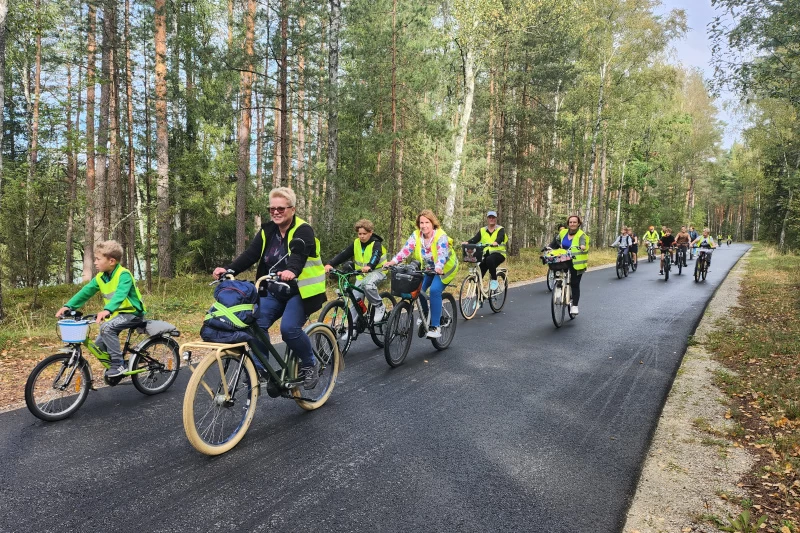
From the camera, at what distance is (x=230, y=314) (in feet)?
11.8

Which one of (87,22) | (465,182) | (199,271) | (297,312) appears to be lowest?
(199,271)

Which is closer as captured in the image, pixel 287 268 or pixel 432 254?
pixel 287 268

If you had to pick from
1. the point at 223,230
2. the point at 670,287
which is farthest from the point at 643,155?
the point at 223,230

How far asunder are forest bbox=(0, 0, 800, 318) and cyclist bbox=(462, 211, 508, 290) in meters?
4.79

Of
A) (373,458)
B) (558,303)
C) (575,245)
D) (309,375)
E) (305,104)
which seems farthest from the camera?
(305,104)

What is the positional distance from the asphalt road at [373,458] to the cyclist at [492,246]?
4.03 meters

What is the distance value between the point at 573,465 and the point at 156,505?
2.92m

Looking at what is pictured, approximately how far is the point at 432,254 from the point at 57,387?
455 centimetres

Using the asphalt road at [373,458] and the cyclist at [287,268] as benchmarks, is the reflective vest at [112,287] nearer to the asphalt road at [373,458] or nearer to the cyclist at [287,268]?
the asphalt road at [373,458]

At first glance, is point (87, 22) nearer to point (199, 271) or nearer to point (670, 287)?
point (199, 271)

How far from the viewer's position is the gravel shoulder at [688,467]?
115 inches

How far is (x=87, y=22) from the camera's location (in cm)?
1487

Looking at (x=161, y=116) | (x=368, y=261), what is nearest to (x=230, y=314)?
(x=368, y=261)

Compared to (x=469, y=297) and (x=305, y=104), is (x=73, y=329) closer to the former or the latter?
(x=469, y=297)
